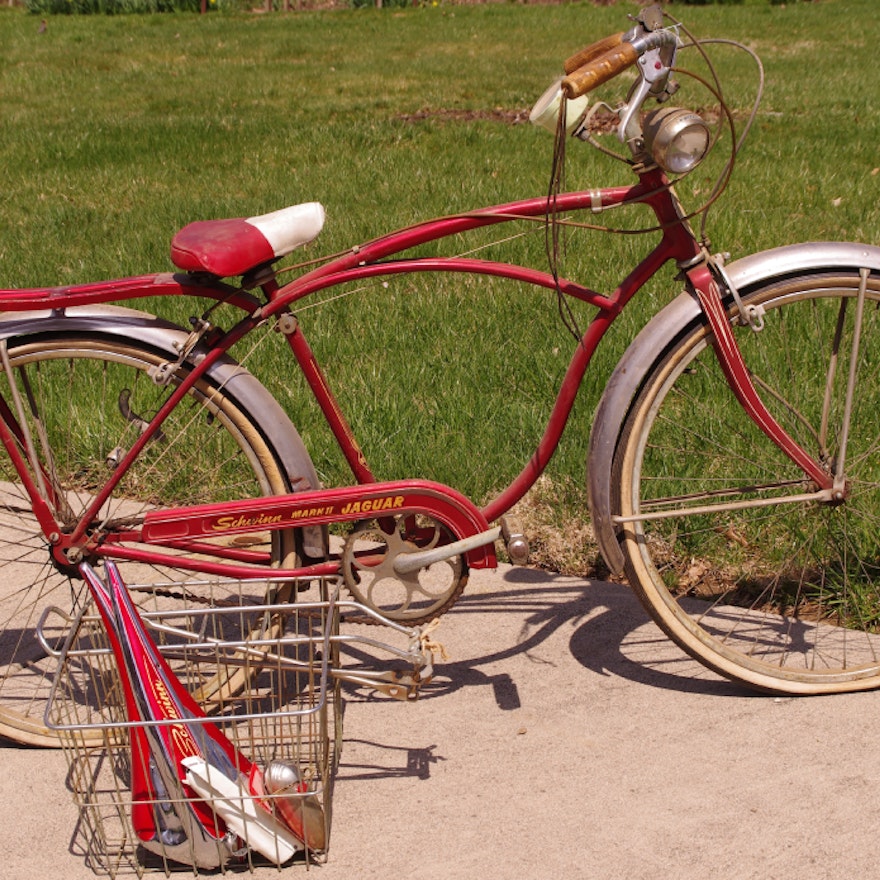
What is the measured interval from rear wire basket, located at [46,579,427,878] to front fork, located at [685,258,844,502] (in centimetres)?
95

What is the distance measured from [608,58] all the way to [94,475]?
7.78 feet

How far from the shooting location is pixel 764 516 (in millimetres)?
3279

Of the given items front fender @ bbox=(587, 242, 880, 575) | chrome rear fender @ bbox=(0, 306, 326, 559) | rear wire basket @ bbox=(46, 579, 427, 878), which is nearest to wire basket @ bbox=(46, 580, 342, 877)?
rear wire basket @ bbox=(46, 579, 427, 878)

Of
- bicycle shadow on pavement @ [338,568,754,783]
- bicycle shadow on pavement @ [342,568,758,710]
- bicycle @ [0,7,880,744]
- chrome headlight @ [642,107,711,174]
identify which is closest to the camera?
chrome headlight @ [642,107,711,174]

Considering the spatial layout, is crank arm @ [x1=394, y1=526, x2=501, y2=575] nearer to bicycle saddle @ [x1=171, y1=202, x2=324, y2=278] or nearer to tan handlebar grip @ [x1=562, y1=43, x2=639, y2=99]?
bicycle saddle @ [x1=171, y1=202, x2=324, y2=278]

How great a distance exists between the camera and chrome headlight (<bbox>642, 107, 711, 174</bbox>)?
2.47 m

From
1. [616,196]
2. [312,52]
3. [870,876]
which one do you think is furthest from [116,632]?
[312,52]

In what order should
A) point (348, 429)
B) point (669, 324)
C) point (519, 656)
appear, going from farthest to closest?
point (519, 656), point (348, 429), point (669, 324)

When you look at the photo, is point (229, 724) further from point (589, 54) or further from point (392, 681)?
point (589, 54)

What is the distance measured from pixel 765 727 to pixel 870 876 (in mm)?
498

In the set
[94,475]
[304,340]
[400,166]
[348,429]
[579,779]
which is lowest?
[579,779]

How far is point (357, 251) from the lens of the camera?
2701 millimetres

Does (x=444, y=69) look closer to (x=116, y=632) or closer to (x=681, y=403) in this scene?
(x=681, y=403)

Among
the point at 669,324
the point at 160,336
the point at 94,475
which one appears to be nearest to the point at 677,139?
the point at 669,324
